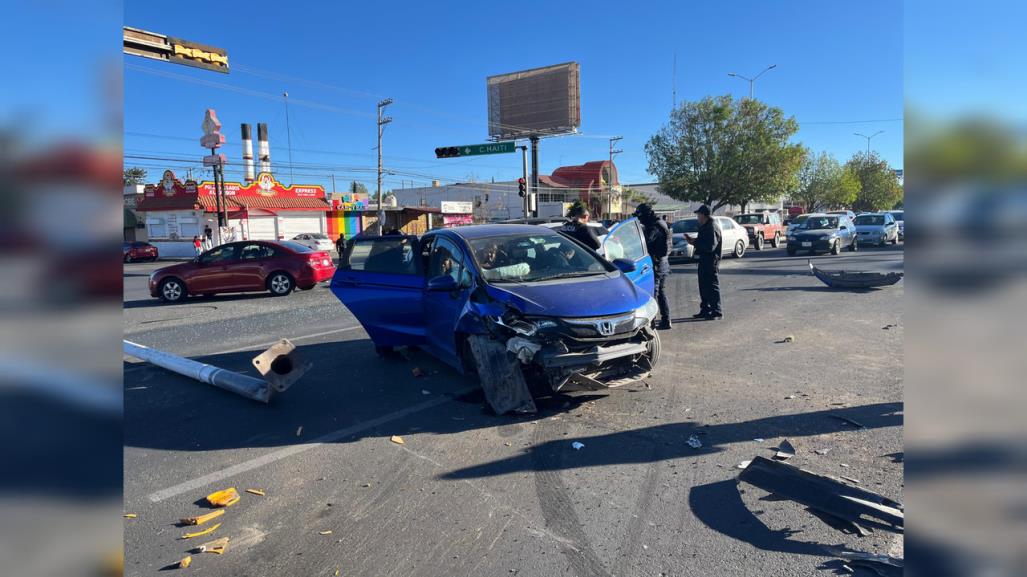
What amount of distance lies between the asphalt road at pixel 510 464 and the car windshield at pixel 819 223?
16153mm

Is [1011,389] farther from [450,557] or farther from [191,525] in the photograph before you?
[191,525]

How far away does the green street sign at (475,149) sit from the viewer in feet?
104

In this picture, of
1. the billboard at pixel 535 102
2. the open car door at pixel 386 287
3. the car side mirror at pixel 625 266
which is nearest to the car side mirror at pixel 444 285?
the open car door at pixel 386 287

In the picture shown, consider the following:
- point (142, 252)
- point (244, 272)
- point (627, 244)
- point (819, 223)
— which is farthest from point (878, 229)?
point (142, 252)

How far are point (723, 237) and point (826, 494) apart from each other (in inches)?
753

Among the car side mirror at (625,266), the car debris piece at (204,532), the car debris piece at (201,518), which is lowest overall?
the car debris piece at (204,532)

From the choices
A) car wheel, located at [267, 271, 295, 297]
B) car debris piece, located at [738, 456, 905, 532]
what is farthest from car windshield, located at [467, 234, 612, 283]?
car wheel, located at [267, 271, 295, 297]

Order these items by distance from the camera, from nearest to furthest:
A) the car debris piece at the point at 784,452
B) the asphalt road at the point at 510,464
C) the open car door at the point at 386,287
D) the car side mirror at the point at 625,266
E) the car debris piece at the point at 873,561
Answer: the car debris piece at the point at 873,561 < the asphalt road at the point at 510,464 < the car debris piece at the point at 784,452 < the open car door at the point at 386,287 < the car side mirror at the point at 625,266

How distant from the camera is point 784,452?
13.9ft

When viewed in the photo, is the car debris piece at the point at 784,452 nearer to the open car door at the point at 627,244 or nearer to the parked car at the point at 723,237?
the open car door at the point at 627,244

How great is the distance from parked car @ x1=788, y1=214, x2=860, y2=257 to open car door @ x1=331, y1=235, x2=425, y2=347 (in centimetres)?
1873

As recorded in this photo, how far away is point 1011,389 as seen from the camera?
884mm

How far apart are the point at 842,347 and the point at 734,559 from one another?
5.46m

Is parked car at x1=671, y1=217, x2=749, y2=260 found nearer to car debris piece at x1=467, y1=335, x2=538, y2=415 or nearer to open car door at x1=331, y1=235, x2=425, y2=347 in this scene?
open car door at x1=331, y1=235, x2=425, y2=347
